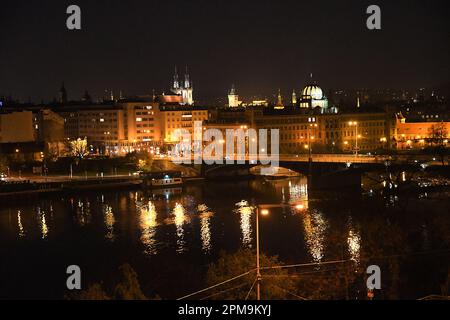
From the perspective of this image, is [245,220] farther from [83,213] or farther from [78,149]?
[78,149]

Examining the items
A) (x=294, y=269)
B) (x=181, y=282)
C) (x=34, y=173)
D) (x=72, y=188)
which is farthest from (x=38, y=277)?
(x=34, y=173)

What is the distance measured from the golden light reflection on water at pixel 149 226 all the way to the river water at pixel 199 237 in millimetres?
24

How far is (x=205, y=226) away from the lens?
14.1m

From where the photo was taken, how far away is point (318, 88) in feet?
151

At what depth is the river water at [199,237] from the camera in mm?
9047

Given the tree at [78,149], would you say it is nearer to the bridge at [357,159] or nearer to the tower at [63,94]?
the bridge at [357,159]

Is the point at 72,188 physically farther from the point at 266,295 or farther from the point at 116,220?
the point at 266,295

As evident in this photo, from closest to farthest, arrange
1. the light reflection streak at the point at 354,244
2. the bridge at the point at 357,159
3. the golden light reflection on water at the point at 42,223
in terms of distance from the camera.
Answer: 1. the light reflection streak at the point at 354,244
2. the golden light reflection on water at the point at 42,223
3. the bridge at the point at 357,159

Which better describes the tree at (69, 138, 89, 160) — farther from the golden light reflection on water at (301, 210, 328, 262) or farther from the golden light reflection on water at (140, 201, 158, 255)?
the golden light reflection on water at (301, 210, 328, 262)

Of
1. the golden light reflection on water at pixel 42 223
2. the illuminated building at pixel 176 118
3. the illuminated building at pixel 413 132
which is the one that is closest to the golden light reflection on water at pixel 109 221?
the golden light reflection on water at pixel 42 223

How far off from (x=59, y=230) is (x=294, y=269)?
7098mm

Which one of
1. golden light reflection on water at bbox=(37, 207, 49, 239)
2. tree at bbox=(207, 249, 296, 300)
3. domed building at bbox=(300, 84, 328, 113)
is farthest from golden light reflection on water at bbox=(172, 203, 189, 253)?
domed building at bbox=(300, 84, 328, 113)

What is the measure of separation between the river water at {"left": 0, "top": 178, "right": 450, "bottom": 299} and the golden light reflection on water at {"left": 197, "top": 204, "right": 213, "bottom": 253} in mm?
24

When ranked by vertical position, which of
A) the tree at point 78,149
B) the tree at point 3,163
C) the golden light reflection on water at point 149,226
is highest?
the tree at point 78,149
